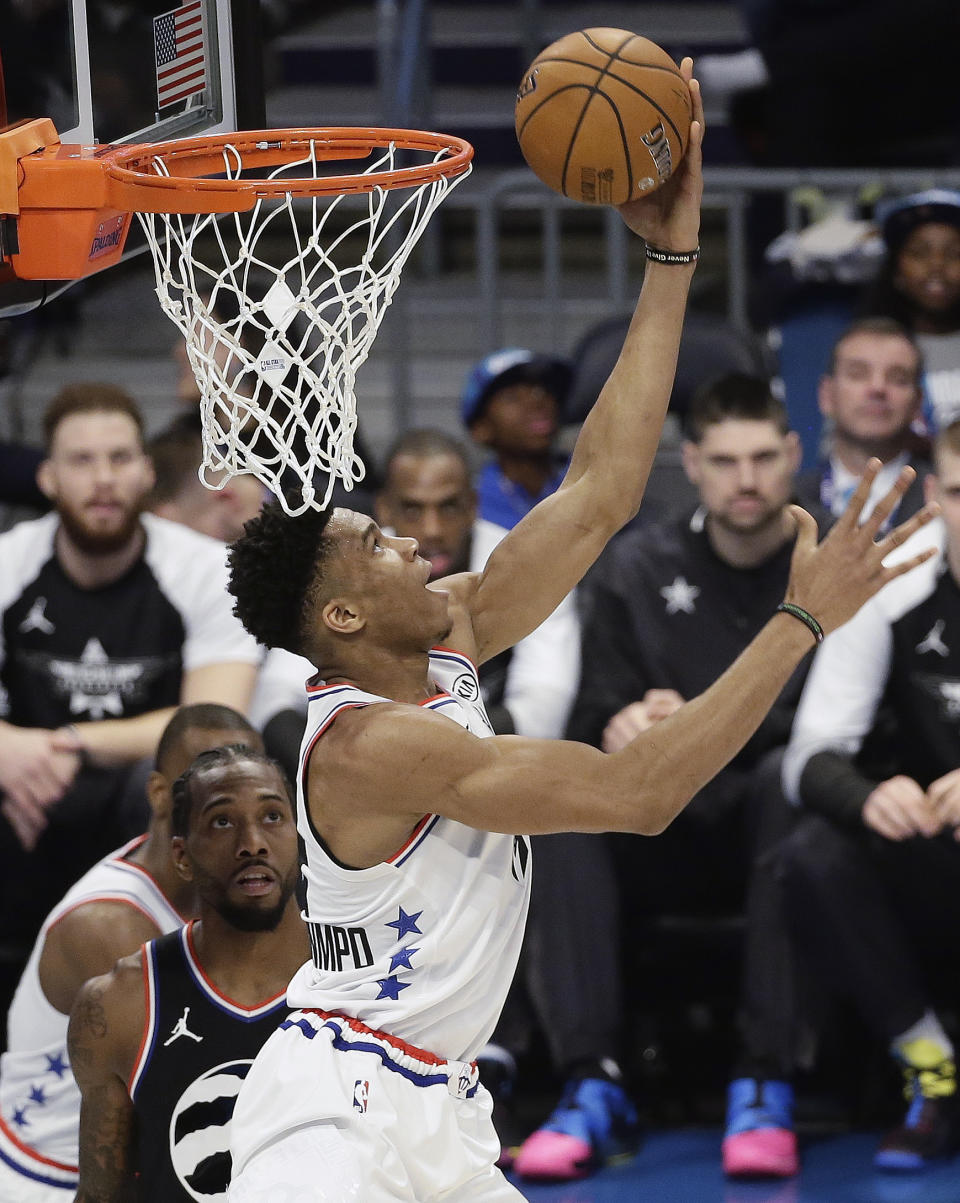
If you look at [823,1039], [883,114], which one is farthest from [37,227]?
[883,114]

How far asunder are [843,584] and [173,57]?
6.70ft

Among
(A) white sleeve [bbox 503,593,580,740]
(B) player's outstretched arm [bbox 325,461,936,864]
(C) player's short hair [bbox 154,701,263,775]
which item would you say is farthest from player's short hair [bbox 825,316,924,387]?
(B) player's outstretched arm [bbox 325,461,936,864]

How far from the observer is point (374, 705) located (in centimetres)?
346

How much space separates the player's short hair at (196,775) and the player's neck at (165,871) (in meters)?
0.18

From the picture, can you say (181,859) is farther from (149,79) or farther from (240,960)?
(149,79)

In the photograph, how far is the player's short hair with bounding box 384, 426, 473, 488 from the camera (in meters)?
5.99

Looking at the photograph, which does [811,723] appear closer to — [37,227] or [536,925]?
[536,925]

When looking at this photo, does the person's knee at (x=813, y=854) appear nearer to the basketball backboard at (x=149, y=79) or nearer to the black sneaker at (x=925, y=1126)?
the black sneaker at (x=925, y=1126)

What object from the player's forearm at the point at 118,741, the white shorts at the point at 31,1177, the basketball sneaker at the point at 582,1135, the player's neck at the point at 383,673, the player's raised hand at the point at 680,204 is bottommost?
the basketball sneaker at the point at 582,1135

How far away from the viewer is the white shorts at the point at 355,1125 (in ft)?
10.9

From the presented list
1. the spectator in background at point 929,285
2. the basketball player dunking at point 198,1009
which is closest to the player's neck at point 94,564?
the basketball player dunking at point 198,1009

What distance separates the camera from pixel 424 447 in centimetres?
601

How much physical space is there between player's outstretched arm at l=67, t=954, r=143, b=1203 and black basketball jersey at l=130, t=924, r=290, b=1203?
2 centimetres

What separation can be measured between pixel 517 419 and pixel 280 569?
10.6ft
